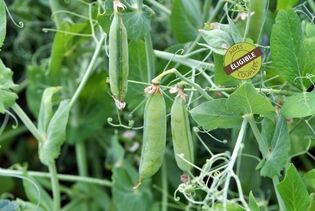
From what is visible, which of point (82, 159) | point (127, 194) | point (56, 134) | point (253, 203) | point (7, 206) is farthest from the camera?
point (82, 159)

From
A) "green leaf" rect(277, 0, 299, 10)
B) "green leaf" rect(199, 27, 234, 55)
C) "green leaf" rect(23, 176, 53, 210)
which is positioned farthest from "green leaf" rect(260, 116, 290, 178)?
"green leaf" rect(23, 176, 53, 210)

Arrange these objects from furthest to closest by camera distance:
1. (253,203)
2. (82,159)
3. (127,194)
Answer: (82,159)
(127,194)
(253,203)

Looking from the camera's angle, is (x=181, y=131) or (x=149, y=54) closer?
(x=181, y=131)

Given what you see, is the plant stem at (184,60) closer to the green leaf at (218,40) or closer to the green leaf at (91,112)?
the green leaf at (218,40)

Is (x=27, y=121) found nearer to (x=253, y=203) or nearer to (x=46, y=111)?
(x=46, y=111)

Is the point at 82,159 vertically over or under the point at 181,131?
under

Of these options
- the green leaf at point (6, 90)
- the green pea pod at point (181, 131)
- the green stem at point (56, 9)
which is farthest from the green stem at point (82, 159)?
the green pea pod at point (181, 131)

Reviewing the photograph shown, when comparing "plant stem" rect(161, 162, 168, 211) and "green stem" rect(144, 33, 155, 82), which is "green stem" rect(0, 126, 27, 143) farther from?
"green stem" rect(144, 33, 155, 82)

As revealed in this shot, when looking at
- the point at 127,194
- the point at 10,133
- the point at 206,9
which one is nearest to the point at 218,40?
the point at 206,9
